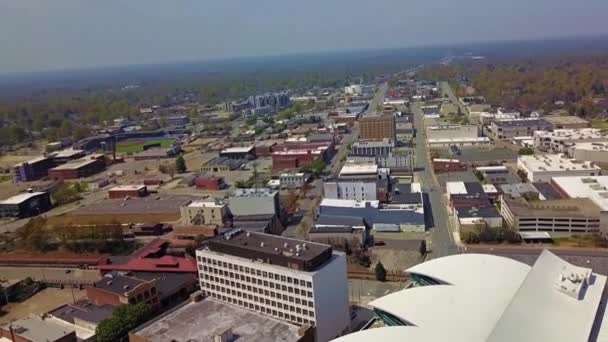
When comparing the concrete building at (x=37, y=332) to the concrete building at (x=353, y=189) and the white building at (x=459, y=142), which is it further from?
the white building at (x=459, y=142)

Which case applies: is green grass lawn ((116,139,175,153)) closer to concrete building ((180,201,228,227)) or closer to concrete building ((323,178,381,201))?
concrete building ((180,201,228,227))

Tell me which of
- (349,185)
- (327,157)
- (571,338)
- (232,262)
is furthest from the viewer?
(327,157)

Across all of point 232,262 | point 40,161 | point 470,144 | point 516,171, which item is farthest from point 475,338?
point 40,161

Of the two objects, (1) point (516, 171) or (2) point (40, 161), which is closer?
(1) point (516, 171)

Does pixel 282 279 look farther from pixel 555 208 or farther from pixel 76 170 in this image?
pixel 76 170

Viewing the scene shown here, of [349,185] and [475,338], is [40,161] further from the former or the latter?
[475,338]

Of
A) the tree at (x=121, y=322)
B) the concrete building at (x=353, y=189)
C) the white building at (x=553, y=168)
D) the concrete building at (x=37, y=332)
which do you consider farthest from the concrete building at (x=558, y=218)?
the concrete building at (x=37, y=332)
